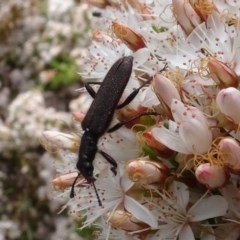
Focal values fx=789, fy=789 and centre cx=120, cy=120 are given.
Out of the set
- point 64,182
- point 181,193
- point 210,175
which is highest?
point 210,175

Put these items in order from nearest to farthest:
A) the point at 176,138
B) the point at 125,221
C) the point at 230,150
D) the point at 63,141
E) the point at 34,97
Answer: the point at 230,150, the point at 176,138, the point at 125,221, the point at 63,141, the point at 34,97

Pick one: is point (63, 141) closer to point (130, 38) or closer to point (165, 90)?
point (130, 38)

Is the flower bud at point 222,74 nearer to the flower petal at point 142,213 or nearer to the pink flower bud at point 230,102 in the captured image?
the pink flower bud at point 230,102

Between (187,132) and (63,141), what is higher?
(187,132)

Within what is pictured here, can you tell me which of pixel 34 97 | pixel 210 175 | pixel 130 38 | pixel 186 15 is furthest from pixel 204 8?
pixel 34 97

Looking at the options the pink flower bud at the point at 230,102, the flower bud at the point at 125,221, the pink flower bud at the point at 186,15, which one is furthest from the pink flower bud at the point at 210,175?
the pink flower bud at the point at 186,15

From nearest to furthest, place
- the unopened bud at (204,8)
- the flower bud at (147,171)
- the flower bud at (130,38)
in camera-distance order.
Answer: the flower bud at (147,171) → the unopened bud at (204,8) → the flower bud at (130,38)

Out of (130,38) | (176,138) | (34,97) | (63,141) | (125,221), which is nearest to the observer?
(176,138)
